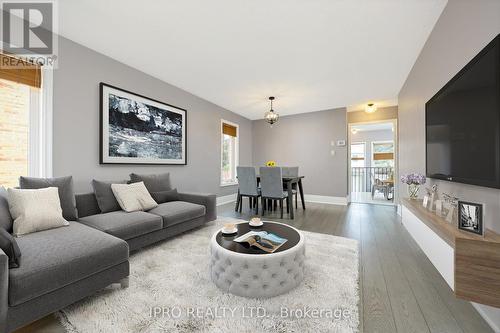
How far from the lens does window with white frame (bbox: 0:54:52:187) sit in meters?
2.16

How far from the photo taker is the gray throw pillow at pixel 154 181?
300 cm

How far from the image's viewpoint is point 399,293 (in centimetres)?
161

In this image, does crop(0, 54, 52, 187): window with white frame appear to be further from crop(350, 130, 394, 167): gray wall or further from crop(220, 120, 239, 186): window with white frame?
crop(350, 130, 394, 167): gray wall

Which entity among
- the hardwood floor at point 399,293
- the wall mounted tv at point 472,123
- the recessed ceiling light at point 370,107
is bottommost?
the hardwood floor at point 399,293

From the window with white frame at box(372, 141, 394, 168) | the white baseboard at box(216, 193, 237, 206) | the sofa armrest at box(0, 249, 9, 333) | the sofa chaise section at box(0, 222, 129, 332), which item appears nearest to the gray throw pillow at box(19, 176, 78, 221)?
the sofa chaise section at box(0, 222, 129, 332)

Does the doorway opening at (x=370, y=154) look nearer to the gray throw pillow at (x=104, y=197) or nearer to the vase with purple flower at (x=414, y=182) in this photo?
the vase with purple flower at (x=414, y=182)

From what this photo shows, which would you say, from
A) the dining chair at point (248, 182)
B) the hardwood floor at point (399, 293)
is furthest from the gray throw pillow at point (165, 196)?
the hardwood floor at point (399, 293)

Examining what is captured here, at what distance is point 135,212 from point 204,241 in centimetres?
94

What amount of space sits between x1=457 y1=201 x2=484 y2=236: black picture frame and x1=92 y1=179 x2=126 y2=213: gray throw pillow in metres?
3.42

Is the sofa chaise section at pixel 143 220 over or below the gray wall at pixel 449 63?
below

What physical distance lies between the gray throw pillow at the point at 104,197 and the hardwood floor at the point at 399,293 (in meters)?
1.31

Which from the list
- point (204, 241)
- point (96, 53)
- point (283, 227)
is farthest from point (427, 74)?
point (96, 53)

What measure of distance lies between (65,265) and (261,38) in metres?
2.86

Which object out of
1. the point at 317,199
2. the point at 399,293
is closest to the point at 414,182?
the point at 399,293
